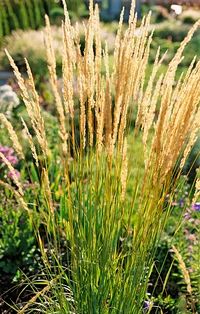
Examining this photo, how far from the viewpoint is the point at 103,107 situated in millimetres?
2166

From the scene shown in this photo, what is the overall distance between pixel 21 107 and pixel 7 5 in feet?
20.4

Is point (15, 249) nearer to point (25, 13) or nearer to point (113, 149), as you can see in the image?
point (113, 149)

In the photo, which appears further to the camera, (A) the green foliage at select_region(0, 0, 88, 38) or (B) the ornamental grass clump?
(A) the green foliage at select_region(0, 0, 88, 38)

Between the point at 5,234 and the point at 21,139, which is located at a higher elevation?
the point at 5,234

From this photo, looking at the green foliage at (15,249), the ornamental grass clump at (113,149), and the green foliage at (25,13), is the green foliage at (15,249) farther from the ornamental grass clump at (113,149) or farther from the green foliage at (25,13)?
the green foliage at (25,13)

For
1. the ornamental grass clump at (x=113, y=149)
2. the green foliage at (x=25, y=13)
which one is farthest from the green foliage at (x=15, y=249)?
the green foliage at (x=25, y=13)

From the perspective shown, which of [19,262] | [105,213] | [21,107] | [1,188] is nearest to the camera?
[105,213]

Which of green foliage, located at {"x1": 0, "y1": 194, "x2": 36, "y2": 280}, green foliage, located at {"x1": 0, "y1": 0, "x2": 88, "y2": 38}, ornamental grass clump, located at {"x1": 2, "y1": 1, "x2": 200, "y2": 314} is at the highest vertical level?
ornamental grass clump, located at {"x1": 2, "y1": 1, "x2": 200, "y2": 314}

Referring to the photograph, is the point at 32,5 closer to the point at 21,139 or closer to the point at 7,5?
the point at 7,5

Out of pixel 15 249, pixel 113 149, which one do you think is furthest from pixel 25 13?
pixel 113 149

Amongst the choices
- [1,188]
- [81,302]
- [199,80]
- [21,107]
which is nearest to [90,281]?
[81,302]

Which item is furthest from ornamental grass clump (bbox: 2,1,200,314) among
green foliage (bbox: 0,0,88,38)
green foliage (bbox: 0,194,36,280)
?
green foliage (bbox: 0,0,88,38)

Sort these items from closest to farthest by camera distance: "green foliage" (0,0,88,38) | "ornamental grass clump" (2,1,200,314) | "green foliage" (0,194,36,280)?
"ornamental grass clump" (2,1,200,314)
"green foliage" (0,194,36,280)
"green foliage" (0,0,88,38)

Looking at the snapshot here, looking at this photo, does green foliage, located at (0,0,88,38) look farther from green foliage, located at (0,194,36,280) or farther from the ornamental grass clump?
the ornamental grass clump
